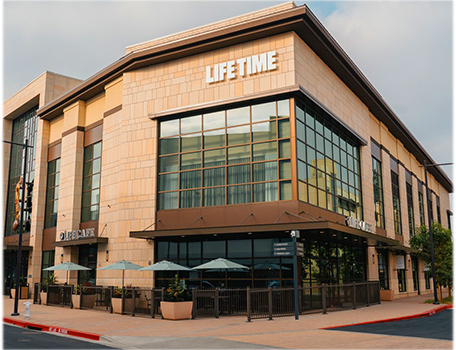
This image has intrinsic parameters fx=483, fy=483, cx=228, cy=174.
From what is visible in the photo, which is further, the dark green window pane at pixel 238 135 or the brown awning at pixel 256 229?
the dark green window pane at pixel 238 135

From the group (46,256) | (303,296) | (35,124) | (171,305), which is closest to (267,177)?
(303,296)

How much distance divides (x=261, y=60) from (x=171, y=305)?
1457cm

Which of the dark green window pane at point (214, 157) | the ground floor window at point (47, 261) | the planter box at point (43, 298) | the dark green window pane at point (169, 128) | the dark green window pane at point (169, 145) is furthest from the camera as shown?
the ground floor window at point (47, 261)

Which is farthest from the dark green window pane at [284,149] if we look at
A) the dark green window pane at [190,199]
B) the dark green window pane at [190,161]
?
the dark green window pane at [190,199]

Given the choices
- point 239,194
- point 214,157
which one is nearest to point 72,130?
point 214,157

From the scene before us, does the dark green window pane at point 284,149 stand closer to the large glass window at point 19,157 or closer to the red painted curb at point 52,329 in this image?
the red painted curb at point 52,329

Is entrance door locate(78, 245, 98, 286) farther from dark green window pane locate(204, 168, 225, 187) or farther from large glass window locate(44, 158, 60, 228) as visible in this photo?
dark green window pane locate(204, 168, 225, 187)

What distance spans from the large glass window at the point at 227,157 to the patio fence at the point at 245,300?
5440 mm

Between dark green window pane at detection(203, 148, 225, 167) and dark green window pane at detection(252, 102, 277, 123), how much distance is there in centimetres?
273

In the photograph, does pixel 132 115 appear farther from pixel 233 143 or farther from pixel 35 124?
pixel 35 124

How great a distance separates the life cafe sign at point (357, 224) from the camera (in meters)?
30.8

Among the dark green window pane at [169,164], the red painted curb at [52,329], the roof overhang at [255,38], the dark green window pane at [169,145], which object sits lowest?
the red painted curb at [52,329]

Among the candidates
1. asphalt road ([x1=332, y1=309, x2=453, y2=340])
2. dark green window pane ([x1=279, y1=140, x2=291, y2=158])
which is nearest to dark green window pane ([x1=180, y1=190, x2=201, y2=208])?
dark green window pane ([x1=279, y1=140, x2=291, y2=158])

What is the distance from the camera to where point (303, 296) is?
2516 centimetres
